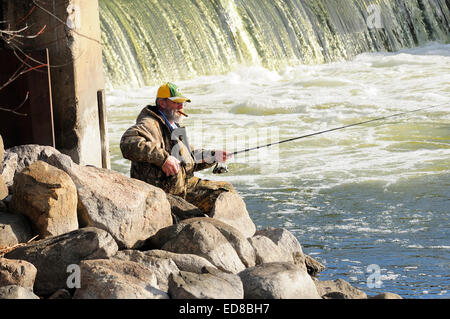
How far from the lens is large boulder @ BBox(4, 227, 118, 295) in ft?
16.4

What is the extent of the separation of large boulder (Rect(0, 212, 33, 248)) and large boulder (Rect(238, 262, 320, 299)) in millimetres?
1314

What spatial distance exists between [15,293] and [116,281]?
1.64 feet

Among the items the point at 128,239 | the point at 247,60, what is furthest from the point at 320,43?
the point at 128,239

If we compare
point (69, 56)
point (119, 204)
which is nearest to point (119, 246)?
point (119, 204)

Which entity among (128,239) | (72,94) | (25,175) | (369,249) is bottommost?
(369,249)

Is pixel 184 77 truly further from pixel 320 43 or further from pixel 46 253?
pixel 46 253

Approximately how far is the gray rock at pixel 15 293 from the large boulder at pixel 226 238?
48.3 inches

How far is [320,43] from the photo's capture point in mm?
21422

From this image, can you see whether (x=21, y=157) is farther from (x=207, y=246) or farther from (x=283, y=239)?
(x=283, y=239)

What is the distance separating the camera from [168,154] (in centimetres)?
646

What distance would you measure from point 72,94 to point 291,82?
38.1ft

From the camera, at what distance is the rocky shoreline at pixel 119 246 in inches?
187

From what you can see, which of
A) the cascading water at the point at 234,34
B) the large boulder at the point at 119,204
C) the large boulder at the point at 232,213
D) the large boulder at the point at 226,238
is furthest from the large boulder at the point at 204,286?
the cascading water at the point at 234,34

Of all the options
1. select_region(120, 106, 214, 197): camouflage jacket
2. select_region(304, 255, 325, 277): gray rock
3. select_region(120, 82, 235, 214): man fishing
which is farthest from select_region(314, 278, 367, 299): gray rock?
select_region(120, 106, 214, 197): camouflage jacket
